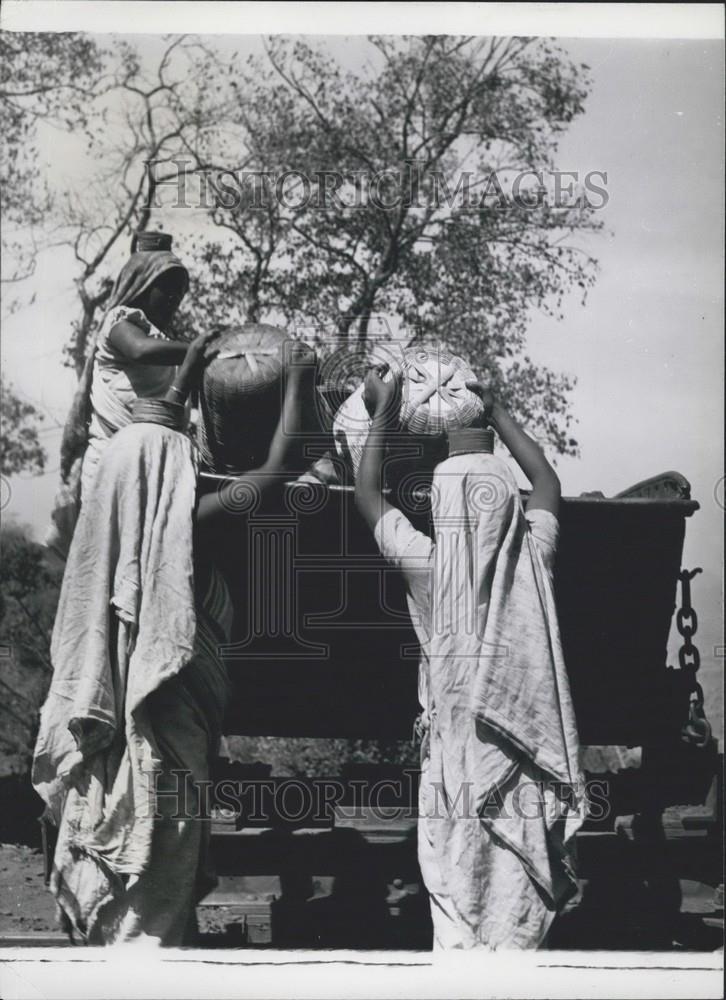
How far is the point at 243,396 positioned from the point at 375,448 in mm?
523

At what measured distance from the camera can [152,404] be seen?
5383 mm

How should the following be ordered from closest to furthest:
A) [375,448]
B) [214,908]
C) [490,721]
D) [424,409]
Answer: [490,721] → [375,448] → [424,409] → [214,908]

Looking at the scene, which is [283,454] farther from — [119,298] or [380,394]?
[119,298]

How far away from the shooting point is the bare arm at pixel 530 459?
537cm

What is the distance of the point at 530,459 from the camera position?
538cm

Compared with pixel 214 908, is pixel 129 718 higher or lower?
higher

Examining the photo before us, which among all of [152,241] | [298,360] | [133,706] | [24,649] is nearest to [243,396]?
[298,360]

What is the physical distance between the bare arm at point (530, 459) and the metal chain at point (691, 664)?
81cm

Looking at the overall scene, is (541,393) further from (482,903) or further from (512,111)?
(482,903)

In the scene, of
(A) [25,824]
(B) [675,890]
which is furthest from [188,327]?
(B) [675,890]

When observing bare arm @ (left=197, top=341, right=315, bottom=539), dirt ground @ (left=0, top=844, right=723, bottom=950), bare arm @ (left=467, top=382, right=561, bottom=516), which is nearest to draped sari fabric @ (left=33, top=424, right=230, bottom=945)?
bare arm @ (left=197, top=341, right=315, bottom=539)

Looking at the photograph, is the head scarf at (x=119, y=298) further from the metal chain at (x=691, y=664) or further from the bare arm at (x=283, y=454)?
the metal chain at (x=691, y=664)

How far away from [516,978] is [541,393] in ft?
13.2

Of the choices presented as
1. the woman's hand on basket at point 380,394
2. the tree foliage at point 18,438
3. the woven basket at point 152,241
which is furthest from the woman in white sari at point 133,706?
the tree foliage at point 18,438
